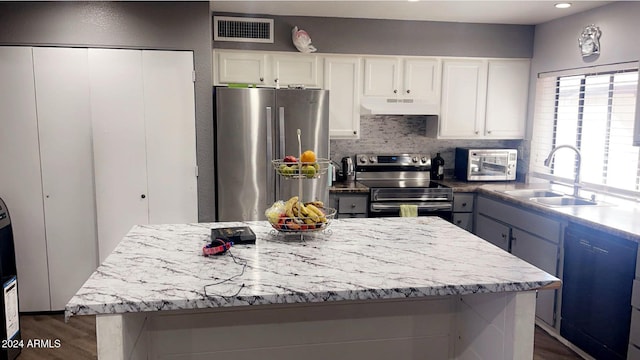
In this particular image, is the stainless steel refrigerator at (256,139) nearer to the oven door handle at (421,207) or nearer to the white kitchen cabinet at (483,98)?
the oven door handle at (421,207)

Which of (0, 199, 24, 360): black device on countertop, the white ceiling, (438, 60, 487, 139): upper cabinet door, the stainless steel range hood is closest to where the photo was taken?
(0, 199, 24, 360): black device on countertop

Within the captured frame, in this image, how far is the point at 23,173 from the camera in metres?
3.52

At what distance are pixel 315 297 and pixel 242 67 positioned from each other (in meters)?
2.93

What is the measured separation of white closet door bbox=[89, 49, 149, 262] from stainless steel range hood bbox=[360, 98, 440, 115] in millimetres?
1863

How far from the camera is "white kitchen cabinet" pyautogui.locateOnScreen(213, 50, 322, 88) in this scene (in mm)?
4035

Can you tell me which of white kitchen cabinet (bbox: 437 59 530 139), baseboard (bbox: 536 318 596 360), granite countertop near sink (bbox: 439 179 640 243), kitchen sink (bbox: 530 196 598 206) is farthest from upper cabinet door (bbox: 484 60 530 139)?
baseboard (bbox: 536 318 596 360)

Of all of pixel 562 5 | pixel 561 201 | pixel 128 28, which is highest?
pixel 562 5

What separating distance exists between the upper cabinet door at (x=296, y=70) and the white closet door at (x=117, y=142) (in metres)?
1.12

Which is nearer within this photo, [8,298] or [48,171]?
[8,298]

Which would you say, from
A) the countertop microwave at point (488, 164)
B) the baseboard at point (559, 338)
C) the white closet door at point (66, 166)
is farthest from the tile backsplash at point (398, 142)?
the white closet door at point (66, 166)

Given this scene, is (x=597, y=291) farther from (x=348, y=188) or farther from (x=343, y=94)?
(x=343, y=94)

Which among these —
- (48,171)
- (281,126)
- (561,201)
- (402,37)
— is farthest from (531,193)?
(48,171)

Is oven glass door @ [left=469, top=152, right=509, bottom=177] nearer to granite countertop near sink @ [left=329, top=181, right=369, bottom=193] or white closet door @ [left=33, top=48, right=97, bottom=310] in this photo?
granite countertop near sink @ [left=329, top=181, right=369, bottom=193]

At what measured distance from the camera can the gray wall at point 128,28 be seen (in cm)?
342
